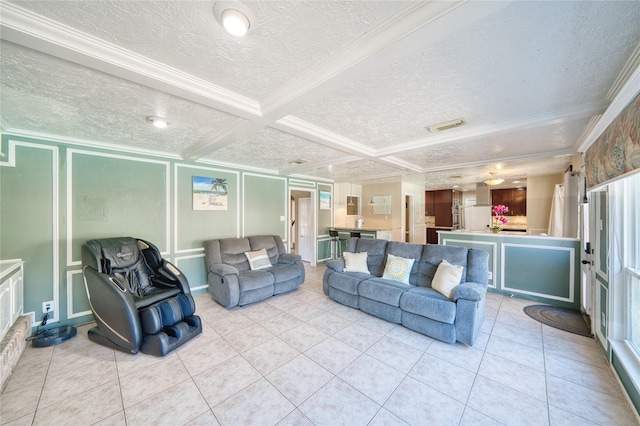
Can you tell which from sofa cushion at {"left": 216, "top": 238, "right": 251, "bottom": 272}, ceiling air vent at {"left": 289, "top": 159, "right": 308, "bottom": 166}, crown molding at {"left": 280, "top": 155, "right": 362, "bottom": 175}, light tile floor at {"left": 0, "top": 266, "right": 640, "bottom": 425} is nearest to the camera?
light tile floor at {"left": 0, "top": 266, "right": 640, "bottom": 425}

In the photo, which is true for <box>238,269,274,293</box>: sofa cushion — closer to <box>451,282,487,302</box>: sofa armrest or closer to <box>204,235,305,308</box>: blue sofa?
<box>204,235,305,308</box>: blue sofa

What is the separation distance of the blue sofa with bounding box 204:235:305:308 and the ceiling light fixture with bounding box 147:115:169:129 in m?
2.09

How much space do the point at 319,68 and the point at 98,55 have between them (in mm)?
1310

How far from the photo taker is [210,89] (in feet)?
5.93

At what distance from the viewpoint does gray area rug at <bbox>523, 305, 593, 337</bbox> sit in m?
2.83

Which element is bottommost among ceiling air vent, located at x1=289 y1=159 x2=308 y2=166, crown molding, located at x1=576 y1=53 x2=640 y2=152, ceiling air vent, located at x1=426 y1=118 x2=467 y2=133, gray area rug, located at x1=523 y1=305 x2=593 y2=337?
gray area rug, located at x1=523 y1=305 x2=593 y2=337

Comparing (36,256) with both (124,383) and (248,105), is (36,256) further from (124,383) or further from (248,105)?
(248,105)

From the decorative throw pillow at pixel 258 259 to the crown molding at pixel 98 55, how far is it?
2.85 m

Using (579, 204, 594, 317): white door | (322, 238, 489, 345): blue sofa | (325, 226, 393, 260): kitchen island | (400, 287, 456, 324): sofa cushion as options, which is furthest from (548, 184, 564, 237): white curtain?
(400, 287, 456, 324): sofa cushion

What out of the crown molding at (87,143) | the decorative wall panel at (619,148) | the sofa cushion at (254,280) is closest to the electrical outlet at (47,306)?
the crown molding at (87,143)

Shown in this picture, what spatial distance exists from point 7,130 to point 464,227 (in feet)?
35.2

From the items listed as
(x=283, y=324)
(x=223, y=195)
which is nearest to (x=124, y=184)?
(x=223, y=195)

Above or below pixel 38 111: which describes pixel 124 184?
below

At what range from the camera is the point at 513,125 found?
2393 millimetres
